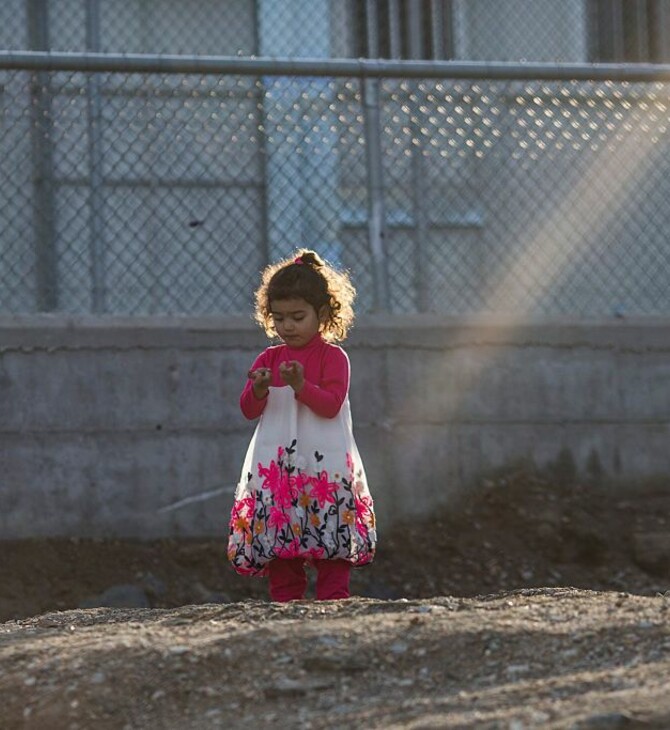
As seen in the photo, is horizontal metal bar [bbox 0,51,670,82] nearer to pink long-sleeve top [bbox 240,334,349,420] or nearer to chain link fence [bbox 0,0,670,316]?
chain link fence [bbox 0,0,670,316]

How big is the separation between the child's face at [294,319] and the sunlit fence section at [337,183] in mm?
1956

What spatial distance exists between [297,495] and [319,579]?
0.98 feet

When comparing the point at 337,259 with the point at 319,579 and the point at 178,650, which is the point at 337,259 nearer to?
the point at 319,579

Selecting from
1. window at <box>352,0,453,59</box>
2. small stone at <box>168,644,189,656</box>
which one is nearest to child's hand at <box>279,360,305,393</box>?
small stone at <box>168,644,189,656</box>

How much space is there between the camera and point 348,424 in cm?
504

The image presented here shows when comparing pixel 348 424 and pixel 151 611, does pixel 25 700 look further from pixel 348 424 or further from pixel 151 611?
pixel 348 424

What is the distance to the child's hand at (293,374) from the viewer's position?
4.70 meters

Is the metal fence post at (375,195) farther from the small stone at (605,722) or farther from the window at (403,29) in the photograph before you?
the small stone at (605,722)

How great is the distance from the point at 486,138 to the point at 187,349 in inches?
66.9

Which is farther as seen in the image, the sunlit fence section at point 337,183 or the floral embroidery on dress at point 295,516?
the sunlit fence section at point 337,183

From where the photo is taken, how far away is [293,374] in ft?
15.4

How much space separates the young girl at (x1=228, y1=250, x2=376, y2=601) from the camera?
486 cm

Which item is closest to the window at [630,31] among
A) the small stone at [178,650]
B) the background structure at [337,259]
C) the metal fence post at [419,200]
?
the background structure at [337,259]

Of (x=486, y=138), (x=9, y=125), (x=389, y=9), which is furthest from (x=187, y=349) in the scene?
(x=389, y=9)
